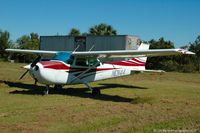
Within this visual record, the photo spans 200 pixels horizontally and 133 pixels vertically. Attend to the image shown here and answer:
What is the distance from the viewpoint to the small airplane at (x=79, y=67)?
515 inches

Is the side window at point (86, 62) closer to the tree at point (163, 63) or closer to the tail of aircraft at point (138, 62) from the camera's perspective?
the tail of aircraft at point (138, 62)

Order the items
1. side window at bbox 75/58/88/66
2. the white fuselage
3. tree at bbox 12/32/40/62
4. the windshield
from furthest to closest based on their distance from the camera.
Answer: tree at bbox 12/32/40/62
side window at bbox 75/58/88/66
the windshield
the white fuselage

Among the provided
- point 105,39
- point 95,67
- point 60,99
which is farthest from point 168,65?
point 60,99

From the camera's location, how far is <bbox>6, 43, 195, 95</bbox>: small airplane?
42.9ft

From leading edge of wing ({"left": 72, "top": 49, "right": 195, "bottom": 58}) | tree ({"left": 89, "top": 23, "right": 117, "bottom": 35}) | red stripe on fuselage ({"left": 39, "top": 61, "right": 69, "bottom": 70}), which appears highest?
tree ({"left": 89, "top": 23, "right": 117, "bottom": 35})

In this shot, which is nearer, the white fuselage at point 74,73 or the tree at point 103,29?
the white fuselage at point 74,73

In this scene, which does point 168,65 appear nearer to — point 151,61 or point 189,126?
point 151,61

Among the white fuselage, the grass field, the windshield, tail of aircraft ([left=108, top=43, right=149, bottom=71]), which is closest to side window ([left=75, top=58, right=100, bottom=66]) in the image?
the white fuselage

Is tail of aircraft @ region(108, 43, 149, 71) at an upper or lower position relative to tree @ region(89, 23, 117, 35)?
lower

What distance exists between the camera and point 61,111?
9.44 m

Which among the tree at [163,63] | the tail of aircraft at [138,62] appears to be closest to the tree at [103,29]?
the tree at [163,63]

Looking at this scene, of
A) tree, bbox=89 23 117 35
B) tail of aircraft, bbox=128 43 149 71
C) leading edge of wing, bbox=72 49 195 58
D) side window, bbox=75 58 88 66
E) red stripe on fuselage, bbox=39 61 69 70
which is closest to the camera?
leading edge of wing, bbox=72 49 195 58

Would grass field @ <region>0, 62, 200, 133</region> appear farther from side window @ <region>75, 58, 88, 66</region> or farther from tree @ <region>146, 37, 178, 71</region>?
tree @ <region>146, 37, 178, 71</region>

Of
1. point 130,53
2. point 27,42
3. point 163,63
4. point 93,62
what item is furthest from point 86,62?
point 27,42
